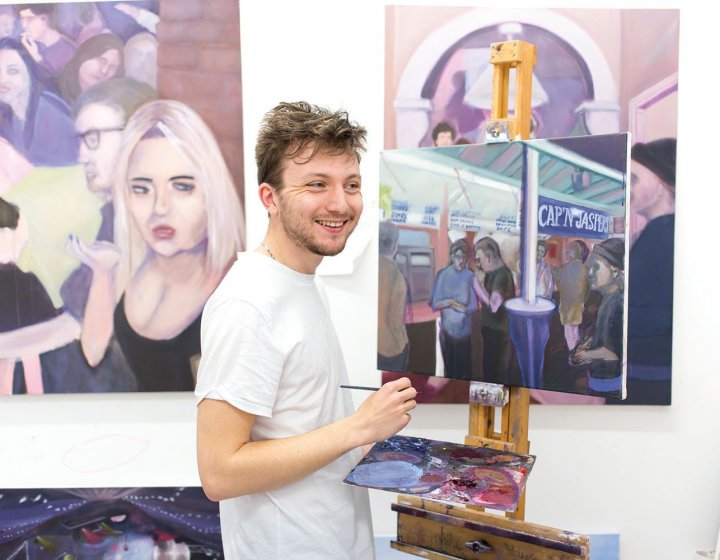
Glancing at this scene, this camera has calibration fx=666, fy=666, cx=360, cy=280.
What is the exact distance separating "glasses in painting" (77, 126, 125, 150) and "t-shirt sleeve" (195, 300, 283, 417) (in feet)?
3.65

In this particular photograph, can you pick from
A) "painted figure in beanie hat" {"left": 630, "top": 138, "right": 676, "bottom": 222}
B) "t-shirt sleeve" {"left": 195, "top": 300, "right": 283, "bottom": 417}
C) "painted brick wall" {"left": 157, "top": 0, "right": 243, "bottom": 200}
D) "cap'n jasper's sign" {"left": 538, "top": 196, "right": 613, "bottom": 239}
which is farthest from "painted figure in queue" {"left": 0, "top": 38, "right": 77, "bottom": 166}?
"painted figure in beanie hat" {"left": 630, "top": 138, "right": 676, "bottom": 222}

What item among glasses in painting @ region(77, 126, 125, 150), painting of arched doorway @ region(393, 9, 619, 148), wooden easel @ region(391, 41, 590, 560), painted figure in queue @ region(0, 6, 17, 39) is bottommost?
wooden easel @ region(391, 41, 590, 560)

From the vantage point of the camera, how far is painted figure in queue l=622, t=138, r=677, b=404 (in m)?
2.05

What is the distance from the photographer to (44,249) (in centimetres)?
212

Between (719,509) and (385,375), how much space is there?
3.84 ft

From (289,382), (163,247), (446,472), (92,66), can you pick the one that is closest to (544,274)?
(446,472)

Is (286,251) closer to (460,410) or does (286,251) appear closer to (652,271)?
(460,410)

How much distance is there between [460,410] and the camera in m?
2.17

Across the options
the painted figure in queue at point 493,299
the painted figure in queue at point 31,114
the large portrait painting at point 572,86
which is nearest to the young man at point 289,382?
the painted figure in queue at point 493,299

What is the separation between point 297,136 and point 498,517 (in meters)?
0.87

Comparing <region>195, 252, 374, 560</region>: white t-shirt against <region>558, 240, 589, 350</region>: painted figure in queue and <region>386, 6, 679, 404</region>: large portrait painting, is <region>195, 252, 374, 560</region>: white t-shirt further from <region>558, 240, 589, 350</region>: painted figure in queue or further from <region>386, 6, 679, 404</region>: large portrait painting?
<region>386, 6, 679, 404</region>: large portrait painting

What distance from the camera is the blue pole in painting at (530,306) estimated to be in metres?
1.51

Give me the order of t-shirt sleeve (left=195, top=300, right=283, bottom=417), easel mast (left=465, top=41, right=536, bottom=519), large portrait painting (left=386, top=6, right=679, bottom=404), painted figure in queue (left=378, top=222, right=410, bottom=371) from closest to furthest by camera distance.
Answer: t-shirt sleeve (left=195, top=300, right=283, bottom=417) < easel mast (left=465, top=41, right=536, bottom=519) < painted figure in queue (left=378, top=222, right=410, bottom=371) < large portrait painting (left=386, top=6, right=679, bottom=404)

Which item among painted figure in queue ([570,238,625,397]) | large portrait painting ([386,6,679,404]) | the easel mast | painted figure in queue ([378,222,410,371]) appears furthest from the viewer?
large portrait painting ([386,6,679,404])
